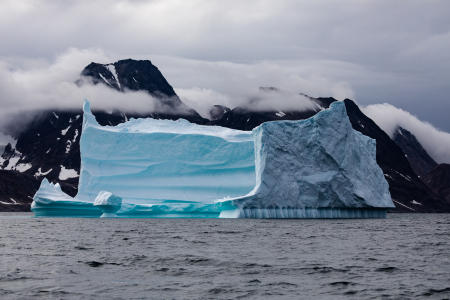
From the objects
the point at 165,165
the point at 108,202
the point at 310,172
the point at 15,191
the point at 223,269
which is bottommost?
the point at 223,269

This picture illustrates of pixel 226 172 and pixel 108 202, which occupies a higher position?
pixel 226 172

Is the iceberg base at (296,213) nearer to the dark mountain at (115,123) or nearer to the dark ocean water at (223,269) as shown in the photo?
the dark ocean water at (223,269)

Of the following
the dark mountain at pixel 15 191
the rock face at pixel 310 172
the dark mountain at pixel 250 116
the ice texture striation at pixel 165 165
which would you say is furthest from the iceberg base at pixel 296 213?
the dark mountain at pixel 250 116

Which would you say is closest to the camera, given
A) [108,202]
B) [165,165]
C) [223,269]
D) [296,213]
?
[223,269]

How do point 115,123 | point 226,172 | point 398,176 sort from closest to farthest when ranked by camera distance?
point 226,172
point 398,176
point 115,123

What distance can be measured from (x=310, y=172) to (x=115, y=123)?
142 meters

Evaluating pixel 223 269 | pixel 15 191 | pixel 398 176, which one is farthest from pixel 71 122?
pixel 223 269

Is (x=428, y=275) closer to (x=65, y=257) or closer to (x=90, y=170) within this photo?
(x=65, y=257)

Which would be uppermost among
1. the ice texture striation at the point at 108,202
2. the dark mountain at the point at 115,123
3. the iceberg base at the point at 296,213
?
the dark mountain at the point at 115,123

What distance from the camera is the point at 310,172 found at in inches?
1575

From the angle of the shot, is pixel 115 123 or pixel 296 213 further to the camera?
pixel 115 123

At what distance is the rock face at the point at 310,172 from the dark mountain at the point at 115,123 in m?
89.0

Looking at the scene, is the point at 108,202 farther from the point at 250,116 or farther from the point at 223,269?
the point at 250,116

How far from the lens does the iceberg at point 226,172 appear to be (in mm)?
→ 39844
